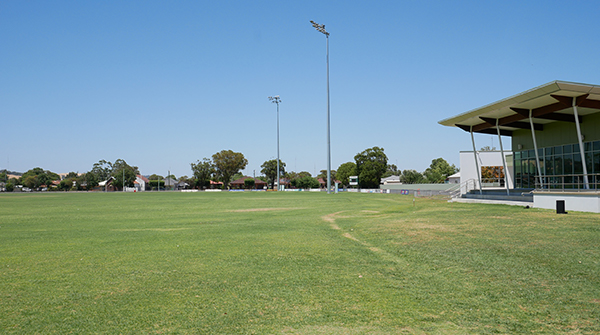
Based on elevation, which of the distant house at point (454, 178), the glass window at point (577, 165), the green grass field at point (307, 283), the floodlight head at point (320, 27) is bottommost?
the green grass field at point (307, 283)

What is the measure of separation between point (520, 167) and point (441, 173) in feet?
261

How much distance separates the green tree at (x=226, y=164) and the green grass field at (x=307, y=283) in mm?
124095

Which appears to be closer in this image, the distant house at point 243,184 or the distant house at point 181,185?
the distant house at point 243,184

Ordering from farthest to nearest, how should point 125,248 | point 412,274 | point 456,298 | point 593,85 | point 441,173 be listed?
1. point 441,173
2. point 593,85
3. point 125,248
4. point 412,274
5. point 456,298

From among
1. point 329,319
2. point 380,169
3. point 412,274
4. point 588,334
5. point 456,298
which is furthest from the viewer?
point 380,169

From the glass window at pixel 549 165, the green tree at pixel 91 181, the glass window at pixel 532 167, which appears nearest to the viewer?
the glass window at pixel 549 165

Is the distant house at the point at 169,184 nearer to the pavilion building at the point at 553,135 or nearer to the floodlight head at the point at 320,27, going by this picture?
the floodlight head at the point at 320,27

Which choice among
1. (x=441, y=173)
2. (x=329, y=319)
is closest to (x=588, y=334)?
(x=329, y=319)

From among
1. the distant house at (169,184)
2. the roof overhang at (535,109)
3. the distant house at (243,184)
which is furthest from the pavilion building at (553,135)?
the distant house at (169,184)

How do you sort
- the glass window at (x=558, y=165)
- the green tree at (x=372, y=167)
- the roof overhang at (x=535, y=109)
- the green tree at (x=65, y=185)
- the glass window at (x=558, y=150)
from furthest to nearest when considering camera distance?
the green tree at (x=65, y=185) < the green tree at (x=372, y=167) < the glass window at (x=558, y=165) < the glass window at (x=558, y=150) < the roof overhang at (x=535, y=109)

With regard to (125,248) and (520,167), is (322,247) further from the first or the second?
(520,167)

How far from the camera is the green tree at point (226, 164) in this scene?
13625cm

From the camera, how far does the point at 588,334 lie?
4867 millimetres

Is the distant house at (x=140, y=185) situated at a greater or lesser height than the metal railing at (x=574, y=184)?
greater
